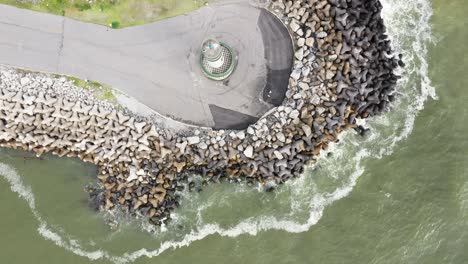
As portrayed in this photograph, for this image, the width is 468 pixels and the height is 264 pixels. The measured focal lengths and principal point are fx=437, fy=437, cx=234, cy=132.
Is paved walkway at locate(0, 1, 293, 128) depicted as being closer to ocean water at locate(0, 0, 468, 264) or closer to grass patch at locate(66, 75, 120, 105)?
grass patch at locate(66, 75, 120, 105)

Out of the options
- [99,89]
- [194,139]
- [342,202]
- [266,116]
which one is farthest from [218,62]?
[342,202]

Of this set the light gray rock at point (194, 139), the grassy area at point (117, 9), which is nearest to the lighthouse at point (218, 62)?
the grassy area at point (117, 9)

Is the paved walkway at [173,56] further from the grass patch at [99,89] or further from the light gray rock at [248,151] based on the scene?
the light gray rock at [248,151]

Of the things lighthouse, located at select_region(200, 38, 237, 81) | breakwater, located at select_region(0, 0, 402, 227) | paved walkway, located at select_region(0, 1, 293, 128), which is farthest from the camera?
paved walkway, located at select_region(0, 1, 293, 128)

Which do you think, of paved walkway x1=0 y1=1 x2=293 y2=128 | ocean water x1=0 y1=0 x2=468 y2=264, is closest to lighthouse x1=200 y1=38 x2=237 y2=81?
paved walkway x1=0 y1=1 x2=293 y2=128

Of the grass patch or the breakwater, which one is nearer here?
the breakwater

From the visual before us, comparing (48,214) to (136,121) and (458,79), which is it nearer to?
(136,121)

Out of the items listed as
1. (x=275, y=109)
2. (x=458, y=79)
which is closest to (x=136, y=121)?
(x=275, y=109)

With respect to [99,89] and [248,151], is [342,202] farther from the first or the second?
[99,89]
